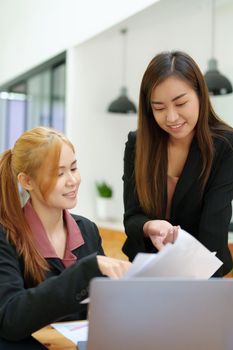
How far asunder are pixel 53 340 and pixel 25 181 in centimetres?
43

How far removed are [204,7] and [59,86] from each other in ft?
7.62

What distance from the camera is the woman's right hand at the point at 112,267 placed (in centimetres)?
90

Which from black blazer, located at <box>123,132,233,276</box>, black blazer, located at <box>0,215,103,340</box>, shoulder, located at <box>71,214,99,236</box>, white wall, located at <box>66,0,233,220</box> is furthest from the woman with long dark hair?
white wall, located at <box>66,0,233,220</box>

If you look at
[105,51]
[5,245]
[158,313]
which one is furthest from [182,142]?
[105,51]

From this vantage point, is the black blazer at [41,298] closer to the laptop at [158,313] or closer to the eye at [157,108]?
the laptop at [158,313]

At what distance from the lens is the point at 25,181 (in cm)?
134

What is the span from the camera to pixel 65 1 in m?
5.53

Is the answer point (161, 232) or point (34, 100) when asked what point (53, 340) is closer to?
point (161, 232)

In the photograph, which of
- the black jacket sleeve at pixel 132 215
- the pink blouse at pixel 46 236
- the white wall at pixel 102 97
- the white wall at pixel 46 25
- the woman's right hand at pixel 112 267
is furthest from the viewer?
the white wall at pixel 102 97

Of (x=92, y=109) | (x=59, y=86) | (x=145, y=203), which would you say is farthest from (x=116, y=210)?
(x=145, y=203)

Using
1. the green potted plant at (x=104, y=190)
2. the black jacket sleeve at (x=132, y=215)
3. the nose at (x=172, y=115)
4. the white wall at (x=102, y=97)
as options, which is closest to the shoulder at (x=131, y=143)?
the black jacket sleeve at (x=132, y=215)

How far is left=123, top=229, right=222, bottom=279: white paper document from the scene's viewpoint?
2.60ft

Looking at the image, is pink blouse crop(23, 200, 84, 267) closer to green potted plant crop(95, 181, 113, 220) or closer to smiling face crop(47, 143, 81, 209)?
smiling face crop(47, 143, 81, 209)

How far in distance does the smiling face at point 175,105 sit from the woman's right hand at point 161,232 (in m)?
0.29
